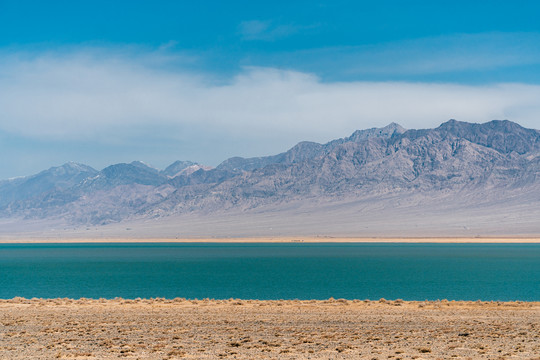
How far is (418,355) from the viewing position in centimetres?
1905

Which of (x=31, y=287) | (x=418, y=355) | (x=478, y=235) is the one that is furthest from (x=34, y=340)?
(x=478, y=235)

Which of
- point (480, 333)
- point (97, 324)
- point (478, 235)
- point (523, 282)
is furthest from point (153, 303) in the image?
point (478, 235)

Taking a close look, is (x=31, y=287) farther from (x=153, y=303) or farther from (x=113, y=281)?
(x=153, y=303)

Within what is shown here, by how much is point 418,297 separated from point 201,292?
630 inches

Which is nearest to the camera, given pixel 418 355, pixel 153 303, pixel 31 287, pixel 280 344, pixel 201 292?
pixel 418 355

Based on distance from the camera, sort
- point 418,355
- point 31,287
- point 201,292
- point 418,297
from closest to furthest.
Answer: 1. point 418,355
2. point 418,297
3. point 201,292
4. point 31,287

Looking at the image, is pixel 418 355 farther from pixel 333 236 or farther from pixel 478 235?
pixel 333 236

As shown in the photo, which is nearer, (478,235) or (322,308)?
(322,308)

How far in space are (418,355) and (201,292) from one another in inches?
1178

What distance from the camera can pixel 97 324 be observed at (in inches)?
1022

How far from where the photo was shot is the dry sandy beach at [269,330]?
64.3 feet

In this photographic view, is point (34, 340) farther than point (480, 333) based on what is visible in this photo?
No

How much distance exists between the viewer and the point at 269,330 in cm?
2447

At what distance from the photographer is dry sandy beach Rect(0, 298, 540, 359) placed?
19.6 meters
